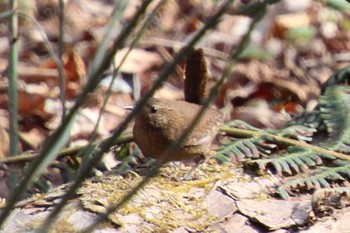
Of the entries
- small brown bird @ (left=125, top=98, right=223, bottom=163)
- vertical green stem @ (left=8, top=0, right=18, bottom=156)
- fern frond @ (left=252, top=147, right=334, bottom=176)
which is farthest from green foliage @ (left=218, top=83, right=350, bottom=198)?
vertical green stem @ (left=8, top=0, right=18, bottom=156)

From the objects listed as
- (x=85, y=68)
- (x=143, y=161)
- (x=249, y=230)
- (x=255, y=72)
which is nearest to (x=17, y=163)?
(x=143, y=161)

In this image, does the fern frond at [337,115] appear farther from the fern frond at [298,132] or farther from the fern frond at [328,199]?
the fern frond at [328,199]

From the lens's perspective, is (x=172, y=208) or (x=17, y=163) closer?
(x=172, y=208)

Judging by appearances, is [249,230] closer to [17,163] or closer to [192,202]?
[192,202]

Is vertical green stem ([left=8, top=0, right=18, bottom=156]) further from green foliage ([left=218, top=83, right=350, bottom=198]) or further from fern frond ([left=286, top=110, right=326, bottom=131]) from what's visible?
fern frond ([left=286, top=110, right=326, bottom=131])

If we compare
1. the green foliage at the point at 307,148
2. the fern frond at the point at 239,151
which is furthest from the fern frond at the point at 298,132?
the fern frond at the point at 239,151

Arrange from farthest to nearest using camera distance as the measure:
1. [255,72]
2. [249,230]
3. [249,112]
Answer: [255,72], [249,112], [249,230]

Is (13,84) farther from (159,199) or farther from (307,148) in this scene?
(307,148)

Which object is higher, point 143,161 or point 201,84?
point 201,84
